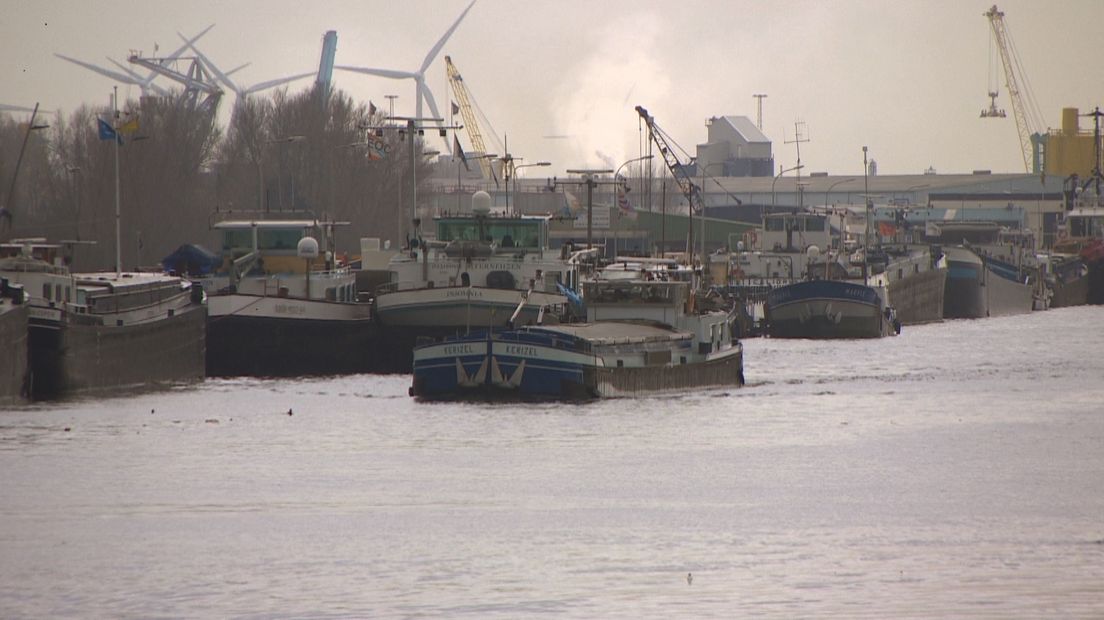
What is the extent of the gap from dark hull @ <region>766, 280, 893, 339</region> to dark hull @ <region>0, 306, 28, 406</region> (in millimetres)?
58766

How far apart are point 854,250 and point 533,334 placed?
81886mm

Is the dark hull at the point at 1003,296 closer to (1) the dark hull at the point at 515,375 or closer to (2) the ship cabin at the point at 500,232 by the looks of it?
(2) the ship cabin at the point at 500,232

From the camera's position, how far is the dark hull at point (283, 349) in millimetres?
72750

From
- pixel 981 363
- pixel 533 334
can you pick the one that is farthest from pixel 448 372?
pixel 981 363

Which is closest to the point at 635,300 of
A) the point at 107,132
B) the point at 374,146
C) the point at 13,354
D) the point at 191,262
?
the point at 13,354

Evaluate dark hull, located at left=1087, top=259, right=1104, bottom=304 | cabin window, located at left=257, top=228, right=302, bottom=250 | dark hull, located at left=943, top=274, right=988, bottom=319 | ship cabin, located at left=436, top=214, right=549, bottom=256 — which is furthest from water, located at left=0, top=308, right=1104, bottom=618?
dark hull, located at left=1087, top=259, right=1104, bottom=304

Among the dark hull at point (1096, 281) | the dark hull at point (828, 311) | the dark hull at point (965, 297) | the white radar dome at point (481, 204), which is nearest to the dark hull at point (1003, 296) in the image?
the dark hull at point (965, 297)

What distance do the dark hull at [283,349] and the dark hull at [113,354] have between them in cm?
276

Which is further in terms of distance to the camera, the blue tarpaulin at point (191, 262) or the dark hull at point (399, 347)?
the blue tarpaulin at point (191, 262)

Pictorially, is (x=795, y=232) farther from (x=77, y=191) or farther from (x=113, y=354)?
(x=113, y=354)

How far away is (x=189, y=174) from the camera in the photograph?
417 ft

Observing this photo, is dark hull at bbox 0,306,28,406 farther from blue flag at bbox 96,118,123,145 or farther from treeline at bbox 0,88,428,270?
treeline at bbox 0,88,428,270

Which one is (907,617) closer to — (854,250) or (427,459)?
(427,459)

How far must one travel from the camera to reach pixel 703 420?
55375 mm
